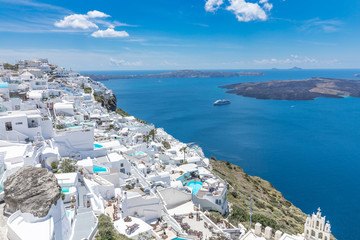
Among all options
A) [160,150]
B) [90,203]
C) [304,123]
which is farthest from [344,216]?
[304,123]

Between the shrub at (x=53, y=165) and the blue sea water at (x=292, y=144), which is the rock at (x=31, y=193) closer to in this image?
the shrub at (x=53, y=165)

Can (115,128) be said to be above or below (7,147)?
below

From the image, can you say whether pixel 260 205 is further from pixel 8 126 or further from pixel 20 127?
pixel 8 126

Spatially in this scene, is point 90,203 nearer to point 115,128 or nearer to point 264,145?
point 115,128

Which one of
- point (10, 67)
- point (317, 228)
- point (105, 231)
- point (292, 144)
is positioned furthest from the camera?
point (292, 144)

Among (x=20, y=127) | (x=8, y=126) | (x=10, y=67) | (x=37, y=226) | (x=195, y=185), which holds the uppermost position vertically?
(x=10, y=67)

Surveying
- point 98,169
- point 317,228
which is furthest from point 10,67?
point 317,228
